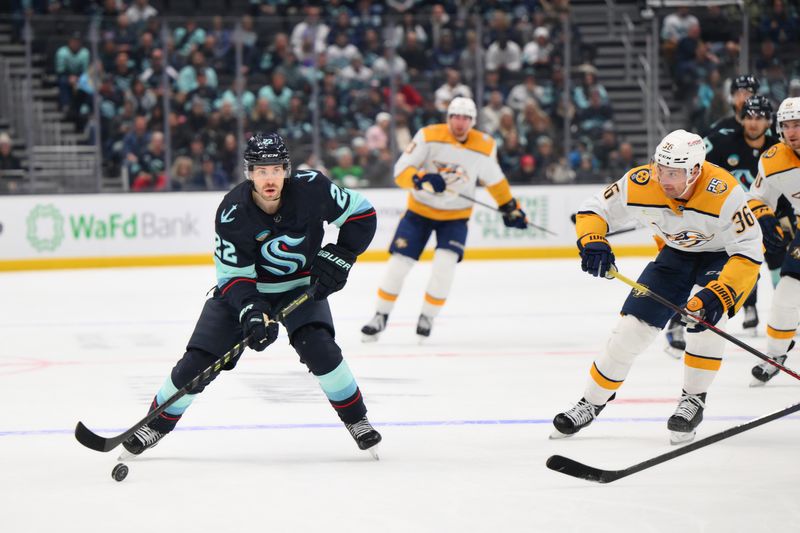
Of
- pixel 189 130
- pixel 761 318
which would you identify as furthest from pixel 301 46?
pixel 761 318

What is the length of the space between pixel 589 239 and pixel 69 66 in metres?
7.37

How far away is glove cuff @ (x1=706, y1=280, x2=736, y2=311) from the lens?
3.73 m

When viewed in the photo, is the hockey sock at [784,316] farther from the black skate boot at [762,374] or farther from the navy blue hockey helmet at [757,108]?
the navy blue hockey helmet at [757,108]

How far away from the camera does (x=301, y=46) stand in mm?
10680

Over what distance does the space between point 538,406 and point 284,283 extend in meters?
1.38

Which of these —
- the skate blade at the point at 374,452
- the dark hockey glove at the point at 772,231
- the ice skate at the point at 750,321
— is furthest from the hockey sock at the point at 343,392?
the ice skate at the point at 750,321

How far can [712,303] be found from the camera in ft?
12.2

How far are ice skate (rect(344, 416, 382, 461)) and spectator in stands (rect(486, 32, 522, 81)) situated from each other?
24.2 feet

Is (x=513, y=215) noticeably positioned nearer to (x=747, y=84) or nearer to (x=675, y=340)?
(x=675, y=340)

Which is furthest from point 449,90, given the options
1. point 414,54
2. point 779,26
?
point 779,26

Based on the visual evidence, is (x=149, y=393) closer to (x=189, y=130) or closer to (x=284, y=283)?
(x=284, y=283)

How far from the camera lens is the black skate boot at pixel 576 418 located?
13.1 ft

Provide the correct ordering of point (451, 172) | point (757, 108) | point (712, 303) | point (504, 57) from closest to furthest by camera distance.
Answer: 1. point (712, 303)
2. point (757, 108)
3. point (451, 172)
4. point (504, 57)

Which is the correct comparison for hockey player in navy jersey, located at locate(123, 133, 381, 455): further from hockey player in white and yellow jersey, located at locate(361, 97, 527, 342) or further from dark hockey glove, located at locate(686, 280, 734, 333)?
hockey player in white and yellow jersey, located at locate(361, 97, 527, 342)
